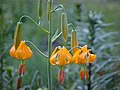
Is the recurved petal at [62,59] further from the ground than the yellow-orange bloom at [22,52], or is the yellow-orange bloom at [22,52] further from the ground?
the yellow-orange bloom at [22,52]

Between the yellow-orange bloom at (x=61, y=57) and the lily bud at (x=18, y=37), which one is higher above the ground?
the lily bud at (x=18, y=37)

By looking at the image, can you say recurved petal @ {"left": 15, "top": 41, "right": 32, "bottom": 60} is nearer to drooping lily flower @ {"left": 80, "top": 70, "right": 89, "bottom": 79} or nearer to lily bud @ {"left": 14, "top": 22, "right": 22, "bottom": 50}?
lily bud @ {"left": 14, "top": 22, "right": 22, "bottom": 50}

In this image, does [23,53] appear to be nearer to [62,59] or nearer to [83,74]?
[62,59]

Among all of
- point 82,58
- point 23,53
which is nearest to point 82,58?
point 82,58

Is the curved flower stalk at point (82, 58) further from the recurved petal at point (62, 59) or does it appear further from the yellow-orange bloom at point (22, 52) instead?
the yellow-orange bloom at point (22, 52)

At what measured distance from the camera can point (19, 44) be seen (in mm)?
1700

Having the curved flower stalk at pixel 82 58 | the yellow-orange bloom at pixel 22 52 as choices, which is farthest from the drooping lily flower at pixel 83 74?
the yellow-orange bloom at pixel 22 52

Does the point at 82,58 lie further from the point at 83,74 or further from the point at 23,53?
the point at 23,53

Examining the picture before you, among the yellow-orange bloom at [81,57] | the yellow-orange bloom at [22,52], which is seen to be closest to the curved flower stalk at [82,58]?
the yellow-orange bloom at [81,57]

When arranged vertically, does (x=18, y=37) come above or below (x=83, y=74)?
above

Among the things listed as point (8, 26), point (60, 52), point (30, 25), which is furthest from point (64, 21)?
point (30, 25)

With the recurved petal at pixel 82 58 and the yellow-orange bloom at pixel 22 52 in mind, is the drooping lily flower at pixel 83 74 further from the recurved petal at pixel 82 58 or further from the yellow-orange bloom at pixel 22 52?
the yellow-orange bloom at pixel 22 52

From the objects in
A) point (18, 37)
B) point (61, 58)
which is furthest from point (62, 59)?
point (18, 37)

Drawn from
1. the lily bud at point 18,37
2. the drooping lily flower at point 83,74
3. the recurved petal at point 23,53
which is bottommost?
the drooping lily flower at point 83,74
